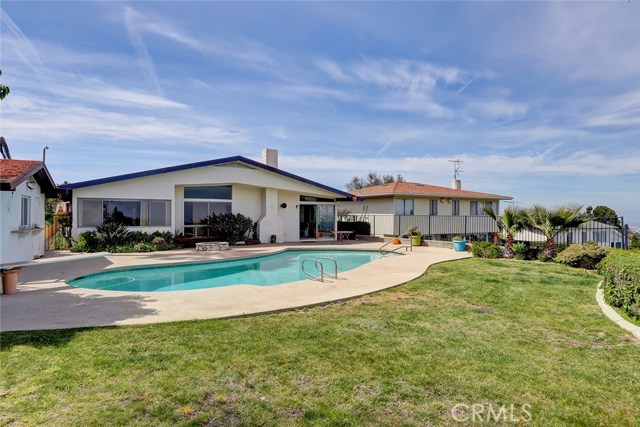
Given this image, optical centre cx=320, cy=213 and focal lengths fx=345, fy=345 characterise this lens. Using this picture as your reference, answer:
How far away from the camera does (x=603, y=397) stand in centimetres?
361

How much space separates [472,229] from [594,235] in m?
12.2

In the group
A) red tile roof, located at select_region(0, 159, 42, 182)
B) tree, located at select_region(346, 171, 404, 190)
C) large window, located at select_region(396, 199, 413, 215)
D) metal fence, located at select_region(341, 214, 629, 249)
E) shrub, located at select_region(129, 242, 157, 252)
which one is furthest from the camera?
tree, located at select_region(346, 171, 404, 190)

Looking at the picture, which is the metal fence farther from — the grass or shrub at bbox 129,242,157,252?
shrub at bbox 129,242,157,252

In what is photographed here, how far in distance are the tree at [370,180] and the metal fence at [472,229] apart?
27.6m

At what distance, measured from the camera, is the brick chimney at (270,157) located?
72.2 ft

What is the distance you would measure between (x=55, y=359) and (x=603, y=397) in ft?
20.7

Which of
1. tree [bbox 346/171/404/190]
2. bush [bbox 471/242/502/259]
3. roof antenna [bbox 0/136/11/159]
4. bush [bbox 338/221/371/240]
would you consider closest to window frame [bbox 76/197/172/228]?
roof antenna [bbox 0/136/11/159]

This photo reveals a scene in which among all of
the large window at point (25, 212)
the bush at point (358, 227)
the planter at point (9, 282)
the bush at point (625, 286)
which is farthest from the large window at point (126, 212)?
the bush at point (625, 286)

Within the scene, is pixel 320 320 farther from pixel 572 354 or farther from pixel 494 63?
pixel 494 63

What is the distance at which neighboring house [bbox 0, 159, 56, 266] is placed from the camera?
1081 centimetres

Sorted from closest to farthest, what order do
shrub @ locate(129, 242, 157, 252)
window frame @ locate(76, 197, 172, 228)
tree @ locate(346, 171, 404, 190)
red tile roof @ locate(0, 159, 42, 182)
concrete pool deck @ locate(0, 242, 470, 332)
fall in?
concrete pool deck @ locate(0, 242, 470, 332) → red tile roof @ locate(0, 159, 42, 182) → shrub @ locate(129, 242, 157, 252) → window frame @ locate(76, 197, 172, 228) → tree @ locate(346, 171, 404, 190)

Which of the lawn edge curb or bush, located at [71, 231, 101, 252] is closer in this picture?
the lawn edge curb

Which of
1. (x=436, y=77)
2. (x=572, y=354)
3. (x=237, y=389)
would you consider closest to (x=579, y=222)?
(x=436, y=77)

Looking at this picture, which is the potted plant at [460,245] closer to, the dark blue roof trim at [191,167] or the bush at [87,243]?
the dark blue roof trim at [191,167]
